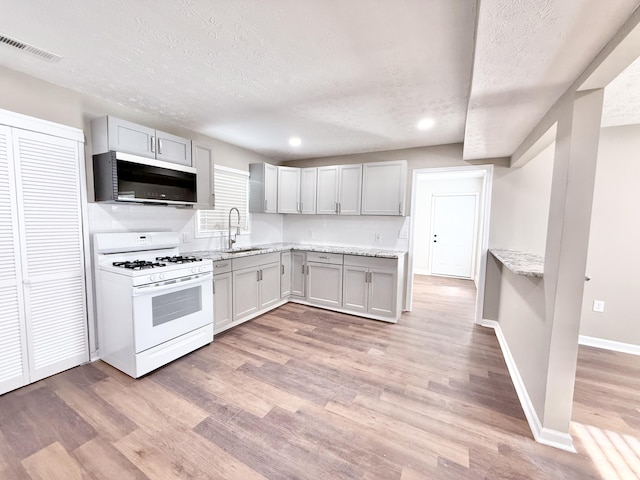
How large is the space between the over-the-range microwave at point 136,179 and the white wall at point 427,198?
16.7ft

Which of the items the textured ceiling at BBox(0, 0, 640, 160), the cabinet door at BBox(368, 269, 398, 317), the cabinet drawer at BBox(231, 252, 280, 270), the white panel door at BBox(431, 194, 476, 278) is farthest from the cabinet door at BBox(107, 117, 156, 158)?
the white panel door at BBox(431, 194, 476, 278)

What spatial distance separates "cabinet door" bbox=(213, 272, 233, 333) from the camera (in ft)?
9.94

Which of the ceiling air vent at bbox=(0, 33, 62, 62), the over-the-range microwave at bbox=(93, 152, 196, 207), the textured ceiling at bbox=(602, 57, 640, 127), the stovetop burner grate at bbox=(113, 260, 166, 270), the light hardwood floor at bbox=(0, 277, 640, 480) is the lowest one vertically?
Answer: the light hardwood floor at bbox=(0, 277, 640, 480)

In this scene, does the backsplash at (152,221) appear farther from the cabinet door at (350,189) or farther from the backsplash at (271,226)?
the cabinet door at (350,189)

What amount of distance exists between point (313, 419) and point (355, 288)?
2073 millimetres

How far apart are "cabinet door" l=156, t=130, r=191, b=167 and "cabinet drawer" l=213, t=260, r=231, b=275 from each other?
112 cm

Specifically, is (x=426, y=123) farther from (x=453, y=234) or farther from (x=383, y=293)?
(x=453, y=234)

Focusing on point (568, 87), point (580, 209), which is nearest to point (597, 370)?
point (580, 209)

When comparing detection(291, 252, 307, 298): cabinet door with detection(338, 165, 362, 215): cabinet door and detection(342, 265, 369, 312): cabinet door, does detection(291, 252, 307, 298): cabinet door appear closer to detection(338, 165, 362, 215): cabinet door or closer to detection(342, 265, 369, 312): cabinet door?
detection(342, 265, 369, 312): cabinet door

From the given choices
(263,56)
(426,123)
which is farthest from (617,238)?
(263,56)

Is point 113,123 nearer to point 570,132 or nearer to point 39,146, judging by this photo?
point 39,146

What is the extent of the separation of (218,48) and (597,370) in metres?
4.12

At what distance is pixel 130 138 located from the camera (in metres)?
2.45

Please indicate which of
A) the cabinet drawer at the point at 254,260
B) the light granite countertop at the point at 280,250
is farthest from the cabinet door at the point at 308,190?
the cabinet drawer at the point at 254,260
